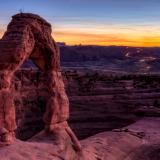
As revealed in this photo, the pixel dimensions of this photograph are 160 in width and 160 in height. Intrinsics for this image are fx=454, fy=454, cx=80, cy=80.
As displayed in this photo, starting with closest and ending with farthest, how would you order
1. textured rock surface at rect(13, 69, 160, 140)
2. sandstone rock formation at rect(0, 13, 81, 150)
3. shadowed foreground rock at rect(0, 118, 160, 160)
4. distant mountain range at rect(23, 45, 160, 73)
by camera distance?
sandstone rock formation at rect(0, 13, 81, 150)
shadowed foreground rock at rect(0, 118, 160, 160)
textured rock surface at rect(13, 69, 160, 140)
distant mountain range at rect(23, 45, 160, 73)

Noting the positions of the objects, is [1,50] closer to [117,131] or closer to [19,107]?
[117,131]

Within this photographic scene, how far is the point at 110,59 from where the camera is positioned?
10300 centimetres

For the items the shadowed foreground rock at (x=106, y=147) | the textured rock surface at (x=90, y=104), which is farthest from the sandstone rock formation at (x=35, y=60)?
the textured rock surface at (x=90, y=104)

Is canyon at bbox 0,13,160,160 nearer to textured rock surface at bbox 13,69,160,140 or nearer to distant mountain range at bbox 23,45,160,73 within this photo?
textured rock surface at bbox 13,69,160,140

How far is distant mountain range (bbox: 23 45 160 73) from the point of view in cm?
9088

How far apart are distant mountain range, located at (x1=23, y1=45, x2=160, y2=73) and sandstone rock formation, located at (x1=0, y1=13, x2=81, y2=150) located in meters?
70.7

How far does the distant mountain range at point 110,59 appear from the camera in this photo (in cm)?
9088

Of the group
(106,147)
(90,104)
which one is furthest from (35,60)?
(90,104)

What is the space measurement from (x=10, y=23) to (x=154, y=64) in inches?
3178

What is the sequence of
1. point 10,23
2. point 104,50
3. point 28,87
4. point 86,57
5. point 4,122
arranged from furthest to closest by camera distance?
point 104,50
point 86,57
point 28,87
point 10,23
point 4,122

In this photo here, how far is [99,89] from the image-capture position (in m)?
34.8

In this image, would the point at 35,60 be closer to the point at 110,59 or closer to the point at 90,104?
the point at 90,104

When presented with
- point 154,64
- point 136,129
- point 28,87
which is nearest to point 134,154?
point 136,129

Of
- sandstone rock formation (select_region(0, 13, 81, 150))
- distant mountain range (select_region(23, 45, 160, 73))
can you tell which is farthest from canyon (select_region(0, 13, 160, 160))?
distant mountain range (select_region(23, 45, 160, 73))
